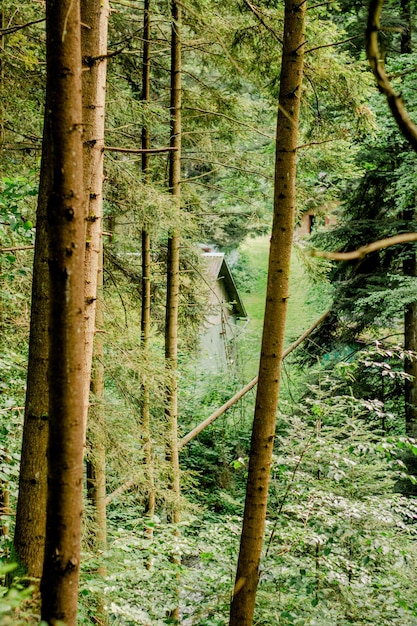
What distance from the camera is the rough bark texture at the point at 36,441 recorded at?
3.16m

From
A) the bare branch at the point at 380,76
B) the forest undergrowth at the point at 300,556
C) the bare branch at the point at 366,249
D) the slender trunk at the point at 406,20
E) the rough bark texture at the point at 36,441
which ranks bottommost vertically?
the forest undergrowth at the point at 300,556

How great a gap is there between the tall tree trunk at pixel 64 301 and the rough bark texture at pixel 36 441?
0.76 meters

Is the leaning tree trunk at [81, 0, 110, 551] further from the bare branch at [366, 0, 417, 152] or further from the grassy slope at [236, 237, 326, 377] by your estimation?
the grassy slope at [236, 237, 326, 377]

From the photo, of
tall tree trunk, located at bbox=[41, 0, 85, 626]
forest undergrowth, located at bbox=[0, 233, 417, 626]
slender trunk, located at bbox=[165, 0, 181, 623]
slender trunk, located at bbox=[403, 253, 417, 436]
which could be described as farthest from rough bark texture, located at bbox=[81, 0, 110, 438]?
slender trunk, located at bbox=[403, 253, 417, 436]

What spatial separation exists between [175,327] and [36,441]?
5156 millimetres

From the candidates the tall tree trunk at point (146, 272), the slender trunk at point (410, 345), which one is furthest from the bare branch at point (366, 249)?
the slender trunk at point (410, 345)

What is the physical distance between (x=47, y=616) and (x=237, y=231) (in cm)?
2141

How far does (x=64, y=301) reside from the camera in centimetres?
238

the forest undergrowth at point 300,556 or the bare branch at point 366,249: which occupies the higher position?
the bare branch at point 366,249

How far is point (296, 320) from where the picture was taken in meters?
26.2

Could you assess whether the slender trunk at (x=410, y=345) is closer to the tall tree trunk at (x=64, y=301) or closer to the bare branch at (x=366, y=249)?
the tall tree trunk at (x=64, y=301)

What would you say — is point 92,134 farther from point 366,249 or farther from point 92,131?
point 366,249

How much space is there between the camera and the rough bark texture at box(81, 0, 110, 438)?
3.59 m

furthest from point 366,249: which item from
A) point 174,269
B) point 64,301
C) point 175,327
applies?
point 175,327
